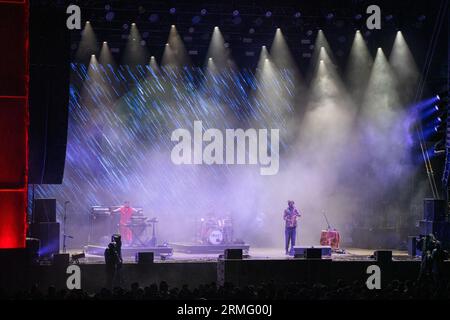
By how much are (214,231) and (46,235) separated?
18.2 feet

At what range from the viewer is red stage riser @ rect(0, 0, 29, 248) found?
11352 millimetres

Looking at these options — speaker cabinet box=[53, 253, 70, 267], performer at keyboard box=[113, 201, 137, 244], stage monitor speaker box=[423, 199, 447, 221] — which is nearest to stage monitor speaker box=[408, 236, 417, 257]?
stage monitor speaker box=[423, 199, 447, 221]

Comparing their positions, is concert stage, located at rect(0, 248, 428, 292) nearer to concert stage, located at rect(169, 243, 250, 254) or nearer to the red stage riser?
the red stage riser

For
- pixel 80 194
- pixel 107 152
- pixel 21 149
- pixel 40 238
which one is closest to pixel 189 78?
pixel 107 152

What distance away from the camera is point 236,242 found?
2031 cm

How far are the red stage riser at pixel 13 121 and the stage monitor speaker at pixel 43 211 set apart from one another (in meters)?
4.65

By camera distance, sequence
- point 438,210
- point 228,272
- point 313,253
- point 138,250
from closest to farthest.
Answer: point 228,272, point 313,253, point 438,210, point 138,250

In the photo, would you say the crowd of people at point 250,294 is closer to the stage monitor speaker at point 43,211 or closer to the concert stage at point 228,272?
the concert stage at point 228,272

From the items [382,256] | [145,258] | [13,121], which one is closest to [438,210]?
[382,256]

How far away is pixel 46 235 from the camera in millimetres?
16094

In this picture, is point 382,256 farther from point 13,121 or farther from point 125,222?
point 13,121

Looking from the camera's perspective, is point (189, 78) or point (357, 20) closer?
point (357, 20)
